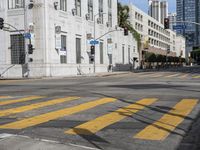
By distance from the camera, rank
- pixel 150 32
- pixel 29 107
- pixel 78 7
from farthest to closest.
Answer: pixel 150 32
pixel 78 7
pixel 29 107

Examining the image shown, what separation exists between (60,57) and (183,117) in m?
50.7

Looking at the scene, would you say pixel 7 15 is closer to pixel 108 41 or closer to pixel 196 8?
pixel 108 41

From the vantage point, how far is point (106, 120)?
12258mm

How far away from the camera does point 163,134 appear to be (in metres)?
10.2

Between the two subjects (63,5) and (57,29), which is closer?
(57,29)

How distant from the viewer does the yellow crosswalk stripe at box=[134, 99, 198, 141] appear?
9984 mm

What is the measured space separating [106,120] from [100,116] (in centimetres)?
90

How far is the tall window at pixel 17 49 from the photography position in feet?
200

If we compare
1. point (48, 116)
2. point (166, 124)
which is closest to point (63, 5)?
point (48, 116)

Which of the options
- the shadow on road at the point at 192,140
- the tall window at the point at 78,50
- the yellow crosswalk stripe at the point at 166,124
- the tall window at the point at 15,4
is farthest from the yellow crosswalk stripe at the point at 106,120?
the tall window at the point at 78,50

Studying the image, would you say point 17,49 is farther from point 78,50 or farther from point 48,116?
point 48,116

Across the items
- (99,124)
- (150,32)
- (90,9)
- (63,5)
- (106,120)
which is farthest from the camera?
(150,32)

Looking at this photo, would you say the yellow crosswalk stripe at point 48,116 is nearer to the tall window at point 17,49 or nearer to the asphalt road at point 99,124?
the asphalt road at point 99,124

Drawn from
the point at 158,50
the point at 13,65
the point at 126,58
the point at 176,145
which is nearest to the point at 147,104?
the point at 176,145
